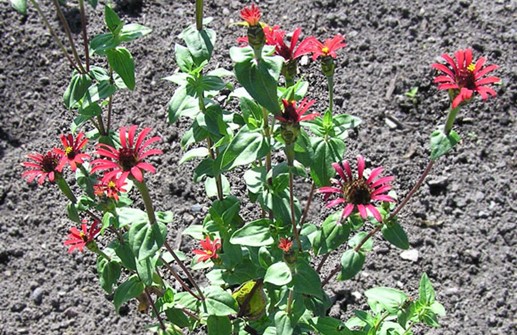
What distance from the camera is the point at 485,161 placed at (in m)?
2.88

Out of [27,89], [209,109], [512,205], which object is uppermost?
[209,109]

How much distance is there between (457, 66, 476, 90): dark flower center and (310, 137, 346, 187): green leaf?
1.10 ft

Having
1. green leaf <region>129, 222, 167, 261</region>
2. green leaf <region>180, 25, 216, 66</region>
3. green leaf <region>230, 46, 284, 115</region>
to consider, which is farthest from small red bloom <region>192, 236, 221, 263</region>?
green leaf <region>230, 46, 284, 115</region>

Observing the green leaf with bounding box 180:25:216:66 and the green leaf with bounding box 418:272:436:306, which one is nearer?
the green leaf with bounding box 180:25:216:66

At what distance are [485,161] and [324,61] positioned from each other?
1.45m

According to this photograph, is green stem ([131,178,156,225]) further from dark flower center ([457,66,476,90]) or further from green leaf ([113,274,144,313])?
dark flower center ([457,66,476,90])

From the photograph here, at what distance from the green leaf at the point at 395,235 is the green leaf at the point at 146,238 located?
0.59 m

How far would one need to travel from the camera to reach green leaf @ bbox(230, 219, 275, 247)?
1788mm

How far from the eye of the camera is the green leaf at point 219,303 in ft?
6.43

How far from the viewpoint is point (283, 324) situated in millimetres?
1865

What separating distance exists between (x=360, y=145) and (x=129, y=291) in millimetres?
1388

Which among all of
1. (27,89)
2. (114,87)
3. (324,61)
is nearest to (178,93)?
(114,87)

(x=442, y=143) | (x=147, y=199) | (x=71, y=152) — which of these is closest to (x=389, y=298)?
(x=442, y=143)

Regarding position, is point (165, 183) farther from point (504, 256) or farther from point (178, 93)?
point (504, 256)
